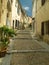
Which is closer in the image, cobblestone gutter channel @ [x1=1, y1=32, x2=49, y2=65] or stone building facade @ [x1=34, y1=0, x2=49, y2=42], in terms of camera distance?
cobblestone gutter channel @ [x1=1, y1=32, x2=49, y2=65]

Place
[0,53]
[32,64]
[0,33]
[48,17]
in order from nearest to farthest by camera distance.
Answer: [32,64]
[0,53]
[0,33]
[48,17]

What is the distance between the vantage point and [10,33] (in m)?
14.4

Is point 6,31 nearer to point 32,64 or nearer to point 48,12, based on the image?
point 48,12

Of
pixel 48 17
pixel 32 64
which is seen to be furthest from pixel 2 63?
pixel 48 17

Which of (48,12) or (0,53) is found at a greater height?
(48,12)

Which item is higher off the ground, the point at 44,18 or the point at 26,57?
the point at 44,18

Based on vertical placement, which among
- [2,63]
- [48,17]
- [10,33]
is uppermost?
[48,17]

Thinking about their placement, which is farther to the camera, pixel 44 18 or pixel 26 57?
pixel 44 18

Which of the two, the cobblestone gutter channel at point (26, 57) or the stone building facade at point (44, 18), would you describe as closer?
the cobblestone gutter channel at point (26, 57)

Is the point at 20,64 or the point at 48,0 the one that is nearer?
the point at 20,64

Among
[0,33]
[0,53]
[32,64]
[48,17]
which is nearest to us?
[32,64]

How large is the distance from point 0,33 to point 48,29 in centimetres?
518

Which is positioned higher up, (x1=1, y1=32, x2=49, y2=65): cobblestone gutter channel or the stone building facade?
the stone building facade

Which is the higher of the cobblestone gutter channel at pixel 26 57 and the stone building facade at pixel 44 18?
the stone building facade at pixel 44 18
